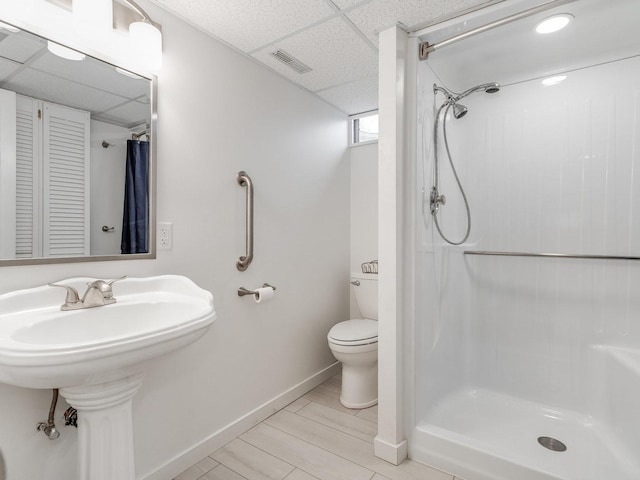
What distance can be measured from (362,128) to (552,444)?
2.44 meters

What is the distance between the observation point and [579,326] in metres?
1.92

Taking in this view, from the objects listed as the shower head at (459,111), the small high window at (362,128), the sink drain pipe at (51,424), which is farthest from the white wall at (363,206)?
the sink drain pipe at (51,424)

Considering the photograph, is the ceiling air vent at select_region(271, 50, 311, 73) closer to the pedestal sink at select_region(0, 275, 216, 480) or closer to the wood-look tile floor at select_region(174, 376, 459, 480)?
the pedestal sink at select_region(0, 275, 216, 480)

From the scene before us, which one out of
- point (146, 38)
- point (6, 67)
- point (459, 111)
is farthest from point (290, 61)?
point (6, 67)

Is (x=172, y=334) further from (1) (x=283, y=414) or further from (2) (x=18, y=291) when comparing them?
(1) (x=283, y=414)

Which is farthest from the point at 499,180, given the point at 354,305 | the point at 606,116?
the point at 354,305

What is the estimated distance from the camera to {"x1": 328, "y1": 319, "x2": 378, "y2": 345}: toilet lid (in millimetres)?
2038

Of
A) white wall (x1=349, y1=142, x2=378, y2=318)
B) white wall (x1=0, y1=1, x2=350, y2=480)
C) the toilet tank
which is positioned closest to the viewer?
white wall (x1=0, y1=1, x2=350, y2=480)

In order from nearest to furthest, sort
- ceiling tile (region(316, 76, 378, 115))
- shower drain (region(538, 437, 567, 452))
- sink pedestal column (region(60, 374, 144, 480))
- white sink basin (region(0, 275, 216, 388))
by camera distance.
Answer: white sink basin (region(0, 275, 216, 388))
sink pedestal column (region(60, 374, 144, 480))
shower drain (region(538, 437, 567, 452))
ceiling tile (region(316, 76, 378, 115))

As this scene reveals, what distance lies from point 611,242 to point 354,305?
1737mm

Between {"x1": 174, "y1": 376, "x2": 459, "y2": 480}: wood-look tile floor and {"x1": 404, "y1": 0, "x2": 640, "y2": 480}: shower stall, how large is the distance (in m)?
0.25

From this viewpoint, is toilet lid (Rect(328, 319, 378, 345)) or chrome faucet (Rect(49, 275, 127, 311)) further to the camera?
toilet lid (Rect(328, 319, 378, 345))

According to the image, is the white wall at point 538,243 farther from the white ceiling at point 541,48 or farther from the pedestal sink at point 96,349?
the pedestal sink at point 96,349

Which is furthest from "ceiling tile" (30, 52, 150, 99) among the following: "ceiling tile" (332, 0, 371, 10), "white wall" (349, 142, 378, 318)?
"white wall" (349, 142, 378, 318)
